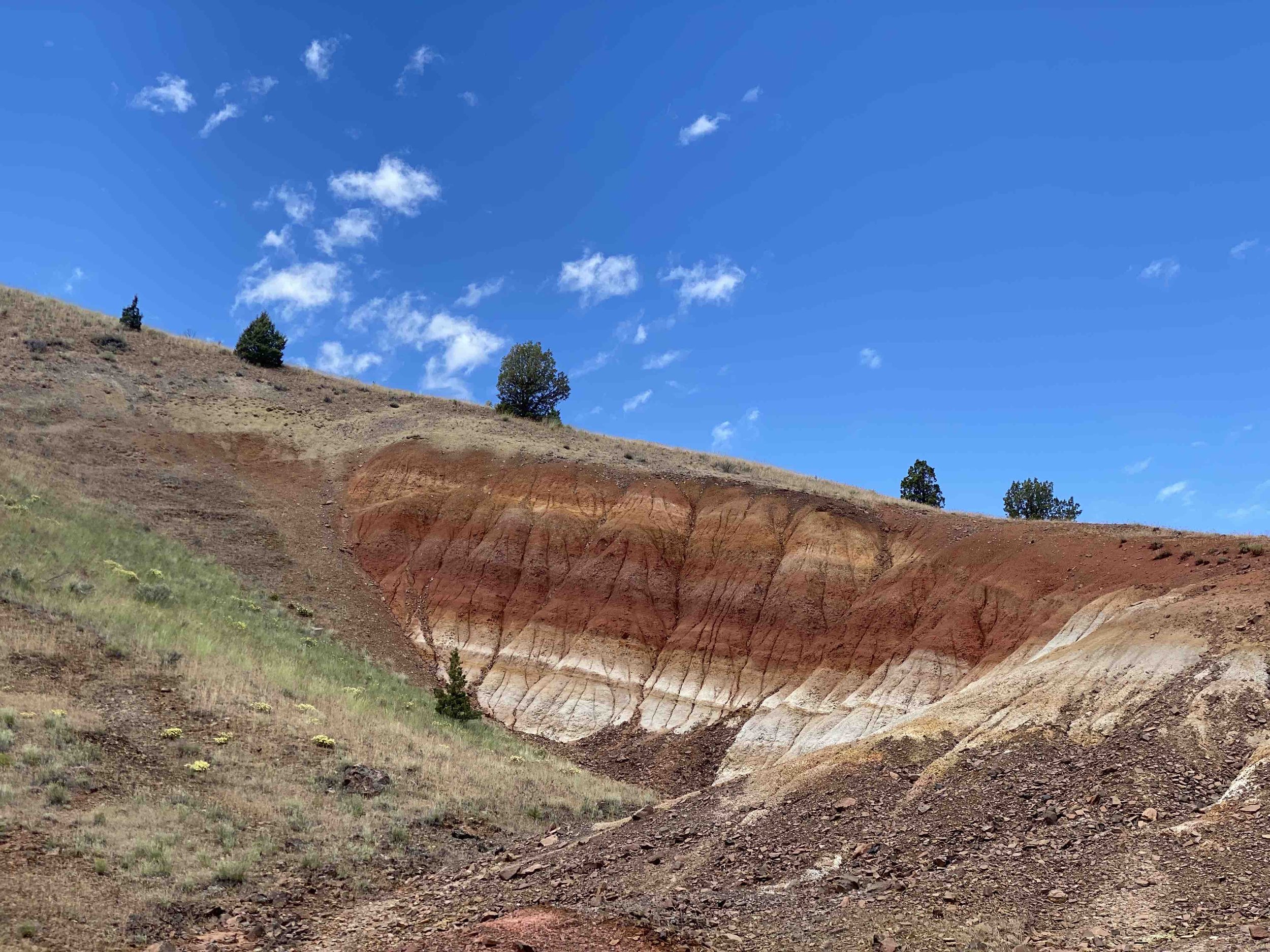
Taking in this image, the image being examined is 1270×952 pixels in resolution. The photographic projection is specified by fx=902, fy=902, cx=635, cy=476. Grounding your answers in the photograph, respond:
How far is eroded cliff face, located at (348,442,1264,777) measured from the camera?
3002cm

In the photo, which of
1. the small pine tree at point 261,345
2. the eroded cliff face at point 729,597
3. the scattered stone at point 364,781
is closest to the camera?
the scattered stone at point 364,781

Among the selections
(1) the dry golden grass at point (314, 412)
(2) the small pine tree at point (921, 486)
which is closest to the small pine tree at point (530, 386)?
(1) the dry golden grass at point (314, 412)

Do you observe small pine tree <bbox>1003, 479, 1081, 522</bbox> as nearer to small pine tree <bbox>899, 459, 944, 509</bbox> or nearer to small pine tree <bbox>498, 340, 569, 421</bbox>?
small pine tree <bbox>899, 459, 944, 509</bbox>

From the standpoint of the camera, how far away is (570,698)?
34312 millimetres

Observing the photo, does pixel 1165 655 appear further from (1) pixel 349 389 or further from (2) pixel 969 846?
(1) pixel 349 389

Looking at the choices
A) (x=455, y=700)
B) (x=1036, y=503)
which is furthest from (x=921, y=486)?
(x=455, y=700)

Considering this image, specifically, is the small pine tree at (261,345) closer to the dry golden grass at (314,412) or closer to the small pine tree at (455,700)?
the dry golden grass at (314,412)

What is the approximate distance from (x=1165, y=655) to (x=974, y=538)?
1692cm

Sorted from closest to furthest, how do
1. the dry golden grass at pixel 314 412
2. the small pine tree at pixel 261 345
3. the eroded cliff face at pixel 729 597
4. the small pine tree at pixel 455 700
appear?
the eroded cliff face at pixel 729 597 < the small pine tree at pixel 455 700 < the dry golden grass at pixel 314 412 < the small pine tree at pixel 261 345

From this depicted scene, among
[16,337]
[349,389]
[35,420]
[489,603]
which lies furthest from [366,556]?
[16,337]

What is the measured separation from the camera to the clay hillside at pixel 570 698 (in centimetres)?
1341

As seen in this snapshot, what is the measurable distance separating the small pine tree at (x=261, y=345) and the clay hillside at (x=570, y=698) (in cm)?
792

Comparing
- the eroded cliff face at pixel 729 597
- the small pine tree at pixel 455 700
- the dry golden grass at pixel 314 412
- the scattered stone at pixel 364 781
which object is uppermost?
the dry golden grass at pixel 314 412

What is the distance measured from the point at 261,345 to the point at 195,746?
49.4 m
